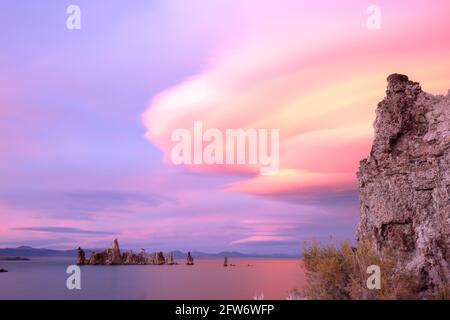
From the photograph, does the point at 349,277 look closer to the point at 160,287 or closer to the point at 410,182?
the point at 410,182

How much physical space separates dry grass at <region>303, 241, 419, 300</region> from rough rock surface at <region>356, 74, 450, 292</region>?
4.58 ft

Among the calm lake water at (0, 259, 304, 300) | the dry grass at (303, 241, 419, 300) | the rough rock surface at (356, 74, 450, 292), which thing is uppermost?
the rough rock surface at (356, 74, 450, 292)

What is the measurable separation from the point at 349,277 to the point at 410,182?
189 inches

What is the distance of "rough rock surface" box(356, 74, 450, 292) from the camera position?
2009cm

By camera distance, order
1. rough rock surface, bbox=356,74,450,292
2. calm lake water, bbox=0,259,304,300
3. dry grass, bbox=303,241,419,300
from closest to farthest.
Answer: dry grass, bbox=303,241,419,300
rough rock surface, bbox=356,74,450,292
calm lake water, bbox=0,259,304,300

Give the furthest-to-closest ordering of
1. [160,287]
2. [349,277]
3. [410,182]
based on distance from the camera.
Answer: [160,287]
[410,182]
[349,277]

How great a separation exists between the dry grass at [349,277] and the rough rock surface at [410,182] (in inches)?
54.9

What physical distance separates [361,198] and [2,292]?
68411mm

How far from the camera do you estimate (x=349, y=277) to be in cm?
1939

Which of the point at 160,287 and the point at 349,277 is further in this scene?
the point at 160,287

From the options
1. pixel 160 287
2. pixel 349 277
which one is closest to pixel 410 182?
pixel 349 277
